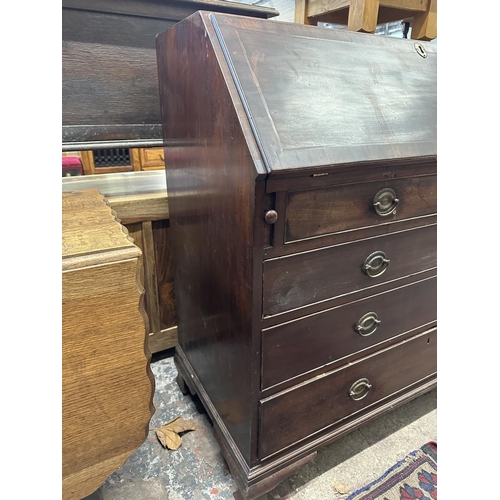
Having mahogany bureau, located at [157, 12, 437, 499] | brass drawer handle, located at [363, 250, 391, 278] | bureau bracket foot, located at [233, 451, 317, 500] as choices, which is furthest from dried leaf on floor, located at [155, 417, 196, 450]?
brass drawer handle, located at [363, 250, 391, 278]

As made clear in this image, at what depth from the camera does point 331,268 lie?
882 mm

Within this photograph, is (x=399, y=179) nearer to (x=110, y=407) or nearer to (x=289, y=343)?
(x=289, y=343)

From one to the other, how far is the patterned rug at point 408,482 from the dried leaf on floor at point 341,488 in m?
0.02

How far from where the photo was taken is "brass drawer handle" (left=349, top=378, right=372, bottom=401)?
1.09 metres

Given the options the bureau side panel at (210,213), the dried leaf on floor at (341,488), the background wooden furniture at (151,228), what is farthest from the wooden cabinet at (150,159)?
the dried leaf on floor at (341,488)

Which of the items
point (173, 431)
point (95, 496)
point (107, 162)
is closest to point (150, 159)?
point (107, 162)

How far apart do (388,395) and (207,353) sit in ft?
1.99

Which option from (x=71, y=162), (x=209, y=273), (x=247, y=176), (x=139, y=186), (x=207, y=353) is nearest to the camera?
(x=247, y=176)

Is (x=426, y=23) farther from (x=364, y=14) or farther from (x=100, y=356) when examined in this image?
(x=100, y=356)

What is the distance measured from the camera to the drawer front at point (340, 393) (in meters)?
0.96

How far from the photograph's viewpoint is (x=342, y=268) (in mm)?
903

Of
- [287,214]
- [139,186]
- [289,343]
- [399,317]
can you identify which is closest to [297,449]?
[289,343]

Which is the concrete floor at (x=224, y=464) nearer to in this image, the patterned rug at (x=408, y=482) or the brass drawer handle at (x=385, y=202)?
the patterned rug at (x=408, y=482)

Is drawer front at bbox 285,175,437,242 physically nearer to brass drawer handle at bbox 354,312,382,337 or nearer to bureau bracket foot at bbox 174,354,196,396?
brass drawer handle at bbox 354,312,382,337
